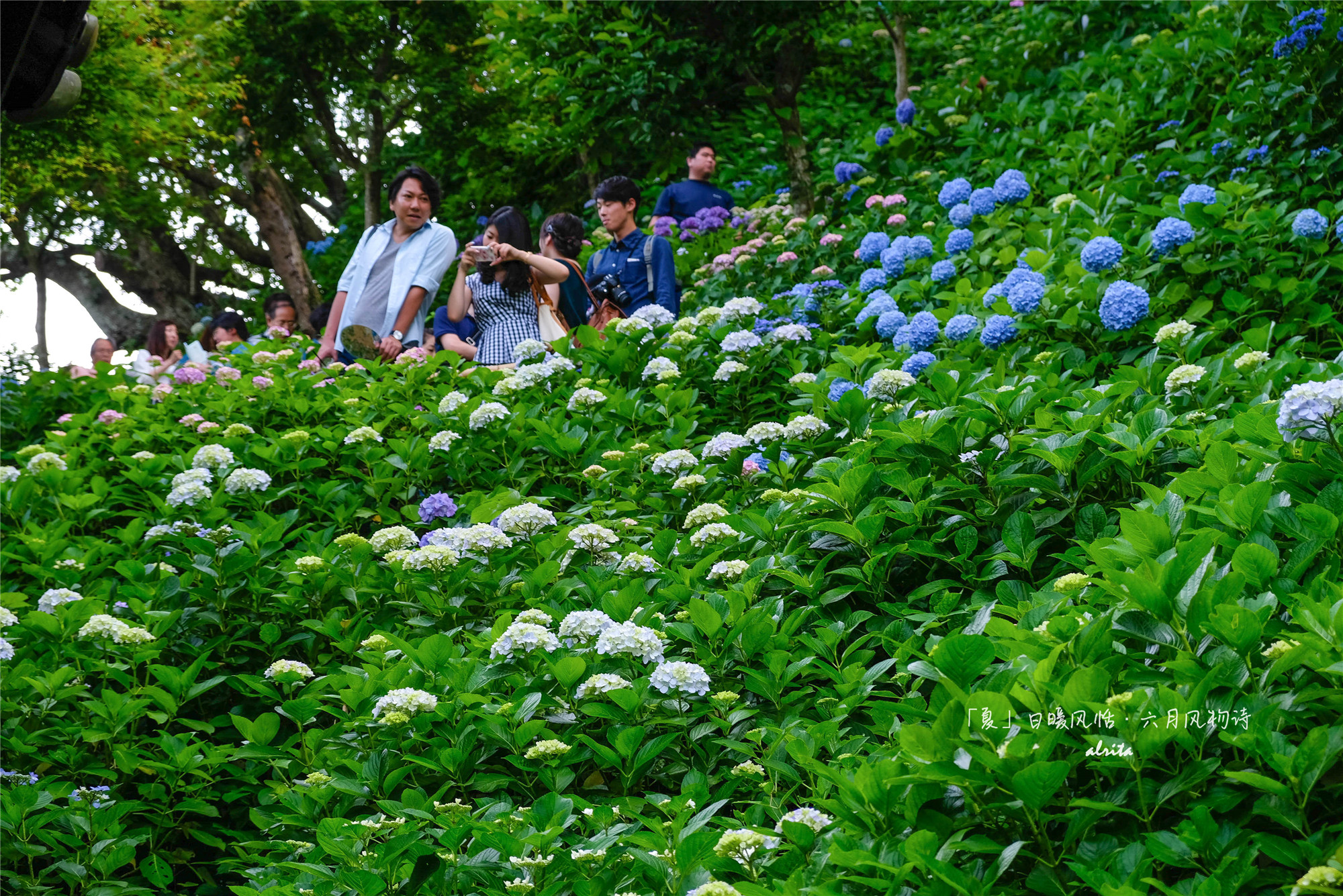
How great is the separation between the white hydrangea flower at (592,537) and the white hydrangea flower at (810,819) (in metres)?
1.18

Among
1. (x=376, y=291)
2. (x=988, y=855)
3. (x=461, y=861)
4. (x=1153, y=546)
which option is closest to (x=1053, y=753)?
(x=988, y=855)

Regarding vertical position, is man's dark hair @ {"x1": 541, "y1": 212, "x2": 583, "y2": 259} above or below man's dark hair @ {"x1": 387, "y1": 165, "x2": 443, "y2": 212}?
below

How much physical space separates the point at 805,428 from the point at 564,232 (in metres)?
3.28

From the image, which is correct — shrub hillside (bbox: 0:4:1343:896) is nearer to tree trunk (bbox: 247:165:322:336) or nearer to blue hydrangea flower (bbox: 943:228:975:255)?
blue hydrangea flower (bbox: 943:228:975:255)

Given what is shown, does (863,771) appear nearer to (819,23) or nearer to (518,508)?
(518,508)

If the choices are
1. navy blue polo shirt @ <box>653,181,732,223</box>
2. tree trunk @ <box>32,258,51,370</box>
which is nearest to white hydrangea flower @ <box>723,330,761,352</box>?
navy blue polo shirt @ <box>653,181,732,223</box>

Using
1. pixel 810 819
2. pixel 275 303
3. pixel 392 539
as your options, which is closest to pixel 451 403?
pixel 392 539

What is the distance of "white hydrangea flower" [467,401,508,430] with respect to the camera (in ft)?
12.8

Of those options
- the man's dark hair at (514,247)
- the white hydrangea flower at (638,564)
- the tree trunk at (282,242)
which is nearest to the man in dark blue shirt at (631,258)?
the man's dark hair at (514,247)

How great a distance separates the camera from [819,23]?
7.56m

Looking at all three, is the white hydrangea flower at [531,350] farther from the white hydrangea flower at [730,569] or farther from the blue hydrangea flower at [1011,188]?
the blue hydrangea flower at [1011,188]

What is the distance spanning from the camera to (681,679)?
2.39m

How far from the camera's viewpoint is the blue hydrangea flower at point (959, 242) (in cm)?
505

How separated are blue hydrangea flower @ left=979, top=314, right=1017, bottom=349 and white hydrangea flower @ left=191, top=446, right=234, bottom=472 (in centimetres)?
260
